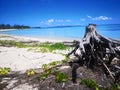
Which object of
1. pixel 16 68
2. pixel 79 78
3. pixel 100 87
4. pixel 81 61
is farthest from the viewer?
pixel 16 68

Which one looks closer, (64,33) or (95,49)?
(95,49)

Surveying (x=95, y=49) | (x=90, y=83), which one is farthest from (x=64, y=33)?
(x=90, y=83)

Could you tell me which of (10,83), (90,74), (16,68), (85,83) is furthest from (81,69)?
(16,68)

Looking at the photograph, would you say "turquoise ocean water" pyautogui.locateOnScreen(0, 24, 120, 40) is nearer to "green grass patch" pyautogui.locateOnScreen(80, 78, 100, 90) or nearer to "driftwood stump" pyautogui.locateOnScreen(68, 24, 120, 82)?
"driftwood stump" pyautogui.locateOnScreen(68, 24, 120, 82)

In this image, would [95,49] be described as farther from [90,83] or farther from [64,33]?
[64,33]

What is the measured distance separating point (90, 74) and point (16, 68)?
3898mm

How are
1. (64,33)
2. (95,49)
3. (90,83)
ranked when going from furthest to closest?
1. (64,33)
2. (95,49)
3. (90,83)

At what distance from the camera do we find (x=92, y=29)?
19.7 ft

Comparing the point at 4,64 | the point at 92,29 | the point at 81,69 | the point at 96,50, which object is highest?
the point at 92,29

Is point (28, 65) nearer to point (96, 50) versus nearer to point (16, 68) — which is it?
point (16, 68)

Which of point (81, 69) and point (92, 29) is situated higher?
point (92, 29)

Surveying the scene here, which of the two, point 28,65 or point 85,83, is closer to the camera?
point 85,83

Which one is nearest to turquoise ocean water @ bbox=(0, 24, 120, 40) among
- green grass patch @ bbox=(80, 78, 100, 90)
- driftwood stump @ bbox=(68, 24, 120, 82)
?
driftwood stump @ bbox=(68, 24, 120, 82)

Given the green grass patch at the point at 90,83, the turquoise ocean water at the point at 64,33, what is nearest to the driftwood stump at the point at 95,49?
the green grass patch at the point at 90,83
